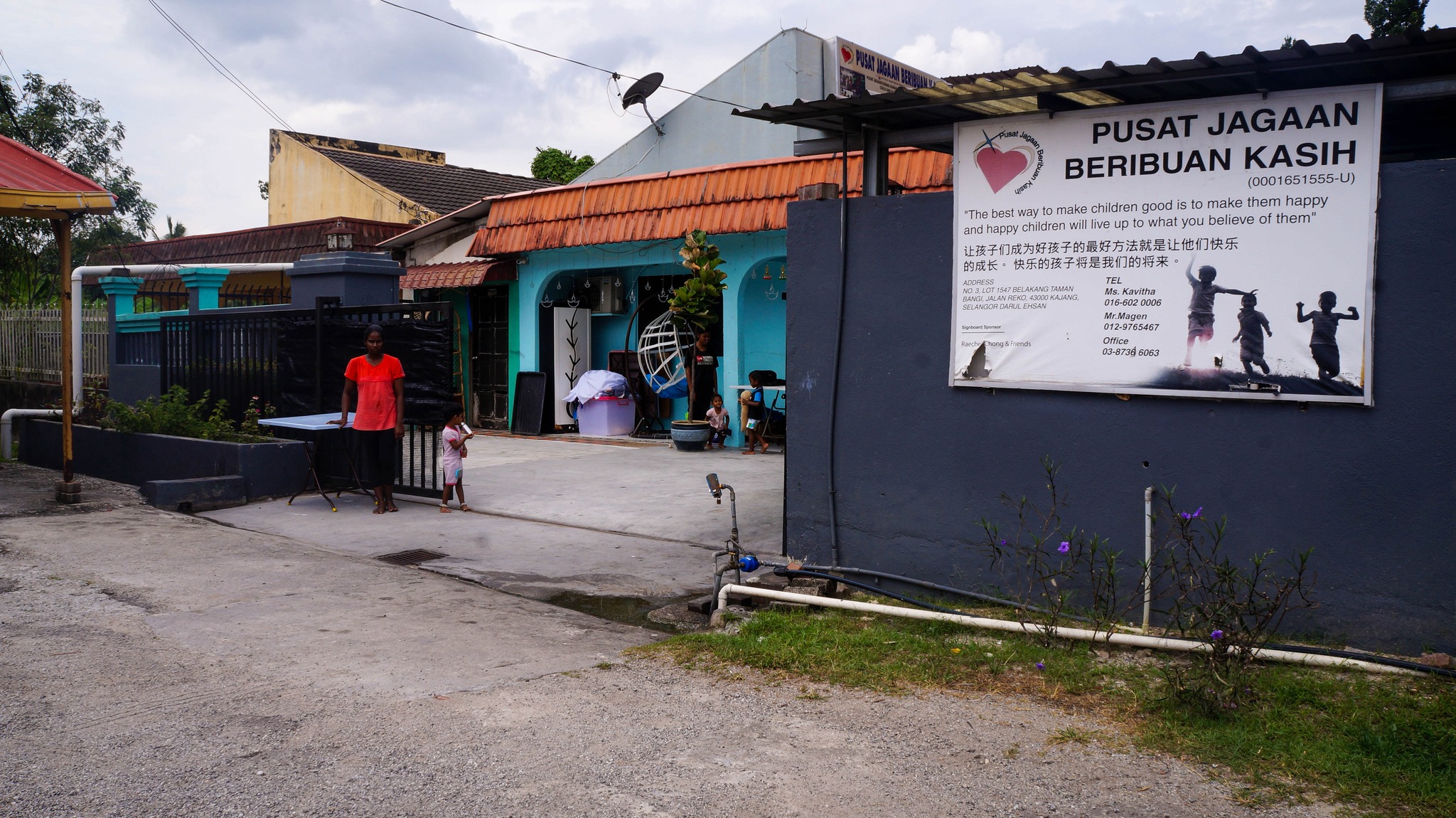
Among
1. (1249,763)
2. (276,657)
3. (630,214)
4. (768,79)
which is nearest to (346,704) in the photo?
(276,657)

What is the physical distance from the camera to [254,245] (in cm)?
2355

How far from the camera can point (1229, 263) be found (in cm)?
566

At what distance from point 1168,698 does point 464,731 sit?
3.09m

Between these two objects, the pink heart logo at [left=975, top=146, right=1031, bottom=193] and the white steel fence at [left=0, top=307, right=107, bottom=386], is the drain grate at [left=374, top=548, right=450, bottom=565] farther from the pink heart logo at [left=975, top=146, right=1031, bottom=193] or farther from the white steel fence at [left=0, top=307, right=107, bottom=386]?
the white steel fence at [left=0, top=307, right=107, bottom=386]

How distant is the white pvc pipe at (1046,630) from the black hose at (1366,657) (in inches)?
0.8

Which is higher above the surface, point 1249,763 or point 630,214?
point 630,214

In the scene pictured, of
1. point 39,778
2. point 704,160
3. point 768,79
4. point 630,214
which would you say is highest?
point 768,79

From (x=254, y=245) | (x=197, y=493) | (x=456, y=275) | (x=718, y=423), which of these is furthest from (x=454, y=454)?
(x=254, y=245)

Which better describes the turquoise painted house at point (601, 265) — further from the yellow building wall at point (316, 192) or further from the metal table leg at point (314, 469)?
the metal table leg at point (314, 469)

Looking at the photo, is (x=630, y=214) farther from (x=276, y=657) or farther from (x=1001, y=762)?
(x=1001, y=762)

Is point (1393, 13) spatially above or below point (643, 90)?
above

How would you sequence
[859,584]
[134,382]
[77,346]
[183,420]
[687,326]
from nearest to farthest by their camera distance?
1. [859,584]
2. [183,420]
3. [134,382]
4. [77,346]
5. [687,326]

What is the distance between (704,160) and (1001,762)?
17.7 meters

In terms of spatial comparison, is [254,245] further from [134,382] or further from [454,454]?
[454,454]
